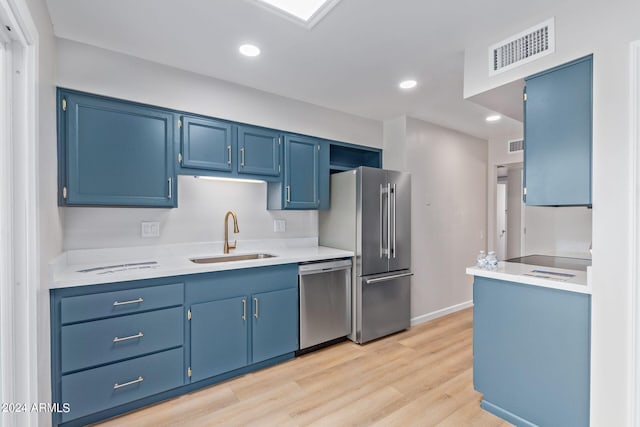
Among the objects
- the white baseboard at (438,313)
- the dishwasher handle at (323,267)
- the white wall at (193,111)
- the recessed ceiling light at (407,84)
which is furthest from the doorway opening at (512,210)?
the dishwasher handle at (323,267)

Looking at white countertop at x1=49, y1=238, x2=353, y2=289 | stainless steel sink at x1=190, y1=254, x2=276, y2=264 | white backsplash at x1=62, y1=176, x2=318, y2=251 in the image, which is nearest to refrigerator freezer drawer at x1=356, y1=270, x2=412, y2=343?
white countertop at x1=49, y1=238, x2=353, y2=289

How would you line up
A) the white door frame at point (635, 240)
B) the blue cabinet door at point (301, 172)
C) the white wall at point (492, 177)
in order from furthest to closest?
the white wall at point (492, 177), the blue cabinet door at point (301, 172), the white door frame at point (635, 240)

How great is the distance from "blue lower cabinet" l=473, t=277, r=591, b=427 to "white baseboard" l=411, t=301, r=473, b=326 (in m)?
1.64

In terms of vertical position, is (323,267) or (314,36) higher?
(314,36)

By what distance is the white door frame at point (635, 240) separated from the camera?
146cm

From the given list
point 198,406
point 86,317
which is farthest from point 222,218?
point 198,406

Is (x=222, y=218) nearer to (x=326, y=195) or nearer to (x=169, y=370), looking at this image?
(x=326, y=195)

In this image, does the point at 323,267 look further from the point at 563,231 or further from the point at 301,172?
the point at 563,231

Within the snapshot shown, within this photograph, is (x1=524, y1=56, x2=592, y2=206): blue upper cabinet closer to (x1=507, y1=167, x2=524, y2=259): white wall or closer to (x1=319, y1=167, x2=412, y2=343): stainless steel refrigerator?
(x1=319, y1=167, x2=412, y2=343): stainless steel refrigerator

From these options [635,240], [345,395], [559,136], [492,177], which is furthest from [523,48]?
[492,177]

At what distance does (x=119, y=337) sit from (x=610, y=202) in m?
2.98

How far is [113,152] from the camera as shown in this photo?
2.21 m

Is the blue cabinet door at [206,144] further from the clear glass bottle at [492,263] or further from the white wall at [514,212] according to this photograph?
the white wall at [514,212]

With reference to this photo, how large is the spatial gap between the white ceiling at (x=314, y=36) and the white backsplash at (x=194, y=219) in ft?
3.45
